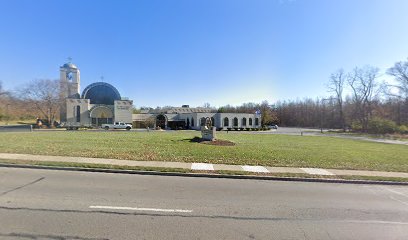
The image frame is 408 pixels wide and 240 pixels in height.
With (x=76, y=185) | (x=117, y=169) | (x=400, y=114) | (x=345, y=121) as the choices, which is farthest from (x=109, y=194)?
(x=345, y=121)

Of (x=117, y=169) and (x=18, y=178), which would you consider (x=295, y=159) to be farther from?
(x=18, y=178)

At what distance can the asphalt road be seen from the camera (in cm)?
422

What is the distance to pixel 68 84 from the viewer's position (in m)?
64.2

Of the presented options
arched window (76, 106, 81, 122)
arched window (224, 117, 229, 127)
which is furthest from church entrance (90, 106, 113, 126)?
arched window (224, 117, 229, 127)

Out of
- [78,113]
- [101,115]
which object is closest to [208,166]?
[101,115]

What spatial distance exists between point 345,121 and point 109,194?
89156 mm

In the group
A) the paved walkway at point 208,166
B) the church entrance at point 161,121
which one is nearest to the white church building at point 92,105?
the church entrance at point 161,121

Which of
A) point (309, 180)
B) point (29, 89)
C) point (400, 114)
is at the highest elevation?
point (29, 89)

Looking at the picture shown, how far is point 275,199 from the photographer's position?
6.36 metres

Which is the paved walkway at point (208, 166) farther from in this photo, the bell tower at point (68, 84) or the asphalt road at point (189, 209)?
the bell tower at point (68, 84)

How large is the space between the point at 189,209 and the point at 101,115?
191 feet

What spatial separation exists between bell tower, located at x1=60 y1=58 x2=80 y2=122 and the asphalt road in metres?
59.5

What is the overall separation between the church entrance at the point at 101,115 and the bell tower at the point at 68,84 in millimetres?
7823

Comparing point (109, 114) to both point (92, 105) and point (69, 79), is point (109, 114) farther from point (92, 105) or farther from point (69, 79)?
point (69, 79)
